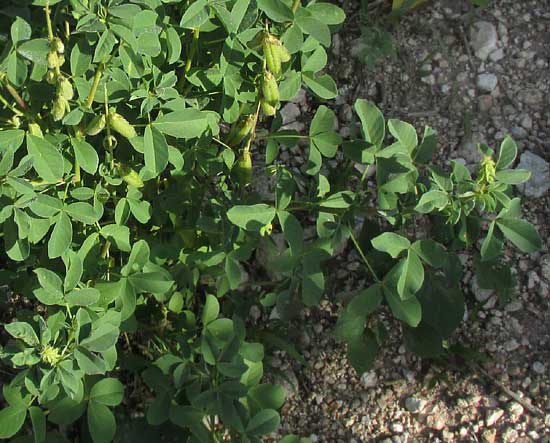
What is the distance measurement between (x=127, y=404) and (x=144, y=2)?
1.35 m

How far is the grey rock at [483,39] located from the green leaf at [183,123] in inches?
60.1

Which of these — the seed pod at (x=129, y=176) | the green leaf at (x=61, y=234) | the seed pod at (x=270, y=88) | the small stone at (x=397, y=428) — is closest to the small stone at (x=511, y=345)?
the small stone at (x=397, y=428)

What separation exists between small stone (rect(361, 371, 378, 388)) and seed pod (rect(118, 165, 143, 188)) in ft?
3.59

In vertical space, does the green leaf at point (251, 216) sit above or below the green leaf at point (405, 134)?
below

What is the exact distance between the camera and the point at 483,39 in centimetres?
329

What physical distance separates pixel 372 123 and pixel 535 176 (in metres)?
0.99

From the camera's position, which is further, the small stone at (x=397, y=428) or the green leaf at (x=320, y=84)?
the small stone at (x=397, y=428)

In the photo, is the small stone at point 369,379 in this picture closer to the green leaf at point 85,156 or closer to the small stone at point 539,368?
the small stone at point 539,368

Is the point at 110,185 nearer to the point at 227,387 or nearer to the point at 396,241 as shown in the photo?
the point at 227,387

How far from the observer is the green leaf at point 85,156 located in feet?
6.67

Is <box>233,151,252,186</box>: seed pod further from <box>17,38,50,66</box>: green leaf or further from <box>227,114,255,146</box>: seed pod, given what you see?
<box>17,38,50,66</box>: green leaf

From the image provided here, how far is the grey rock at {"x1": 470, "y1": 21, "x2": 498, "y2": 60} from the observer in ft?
10.8

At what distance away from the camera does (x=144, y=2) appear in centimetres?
199

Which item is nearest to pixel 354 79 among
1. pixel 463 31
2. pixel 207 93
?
pixel 463 31
